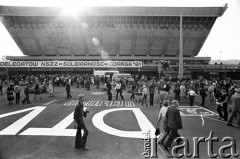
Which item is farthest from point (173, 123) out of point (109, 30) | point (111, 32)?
point (109, 30)

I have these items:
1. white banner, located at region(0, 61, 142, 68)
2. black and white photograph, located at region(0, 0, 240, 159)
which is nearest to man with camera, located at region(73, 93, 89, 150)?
black and white photograph, located at region(0, 0, 240, 159)

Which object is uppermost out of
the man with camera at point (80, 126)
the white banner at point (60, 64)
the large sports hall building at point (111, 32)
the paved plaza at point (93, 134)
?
the large sports hall building at point (111, 32)

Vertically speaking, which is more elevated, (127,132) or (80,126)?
(80,126)

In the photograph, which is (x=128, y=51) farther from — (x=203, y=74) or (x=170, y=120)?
(x=170, y=120)

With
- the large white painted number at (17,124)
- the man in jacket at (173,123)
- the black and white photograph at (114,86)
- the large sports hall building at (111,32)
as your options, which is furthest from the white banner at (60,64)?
the man in jacket at (173,123)

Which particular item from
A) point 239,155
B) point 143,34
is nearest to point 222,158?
point 239,155

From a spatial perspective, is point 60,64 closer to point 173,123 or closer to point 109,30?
point 109,30

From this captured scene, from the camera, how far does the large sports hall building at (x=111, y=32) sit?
53.0m

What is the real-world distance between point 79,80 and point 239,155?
25.1m

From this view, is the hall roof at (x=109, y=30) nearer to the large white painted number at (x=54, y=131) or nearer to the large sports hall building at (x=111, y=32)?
the large sports hall building at (x=111, y=32)

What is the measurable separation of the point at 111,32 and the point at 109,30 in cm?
91

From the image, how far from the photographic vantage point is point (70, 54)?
59.3 m

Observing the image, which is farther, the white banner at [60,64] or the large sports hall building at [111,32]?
the large sports hall building at [111,32]

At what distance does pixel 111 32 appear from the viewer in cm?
5584
